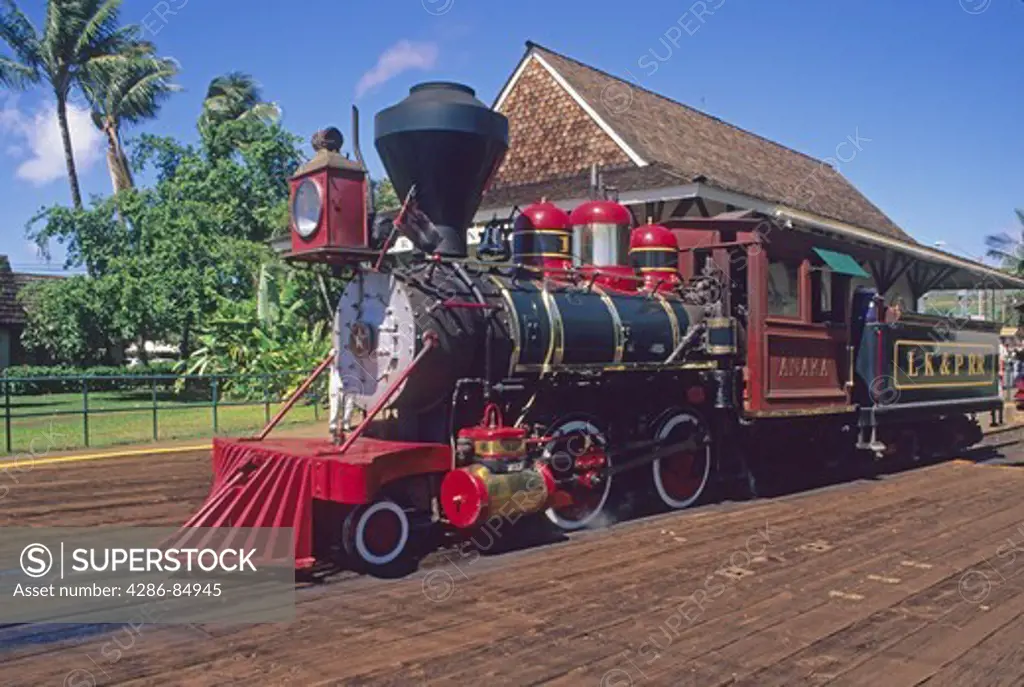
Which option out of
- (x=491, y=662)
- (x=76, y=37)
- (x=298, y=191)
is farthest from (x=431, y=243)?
(x=76, y=37)

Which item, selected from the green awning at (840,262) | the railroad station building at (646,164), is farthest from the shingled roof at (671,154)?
the green awning at (840,262)

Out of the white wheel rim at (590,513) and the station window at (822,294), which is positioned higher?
the station window at (822,294)

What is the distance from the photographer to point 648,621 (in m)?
4.84

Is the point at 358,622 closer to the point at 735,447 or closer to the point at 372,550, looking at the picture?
the point at 372,550

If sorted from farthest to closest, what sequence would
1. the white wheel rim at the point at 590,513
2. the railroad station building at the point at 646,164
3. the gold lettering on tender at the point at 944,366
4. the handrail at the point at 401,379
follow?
the railroad station building at the point at 646,164
the gold lettering on tender at the point at 944,366
the white wheel rim at the point at 590,513
the handrail at the point at 401,379

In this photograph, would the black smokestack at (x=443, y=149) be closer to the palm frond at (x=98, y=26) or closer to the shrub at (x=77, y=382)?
the shrub at (x=77, y=382)

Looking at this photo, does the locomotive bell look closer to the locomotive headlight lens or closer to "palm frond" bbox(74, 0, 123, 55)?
the locomotive headlight lens

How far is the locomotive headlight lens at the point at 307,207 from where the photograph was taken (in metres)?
6.36

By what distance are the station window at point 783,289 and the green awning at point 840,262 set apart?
0.32 metres

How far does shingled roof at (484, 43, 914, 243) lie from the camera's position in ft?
52.3

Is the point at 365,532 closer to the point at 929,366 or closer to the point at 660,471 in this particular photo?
the point at 660,471

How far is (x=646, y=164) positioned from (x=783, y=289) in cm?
687

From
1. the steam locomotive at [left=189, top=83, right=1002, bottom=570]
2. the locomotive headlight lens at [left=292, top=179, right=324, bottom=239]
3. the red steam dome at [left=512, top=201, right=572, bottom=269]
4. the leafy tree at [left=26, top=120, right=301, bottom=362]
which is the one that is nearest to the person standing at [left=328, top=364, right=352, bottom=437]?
the steam locomotive at [left=189, top=83, right=1002, bottom=570]

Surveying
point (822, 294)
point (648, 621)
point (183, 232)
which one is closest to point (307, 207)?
point (648, 621)
